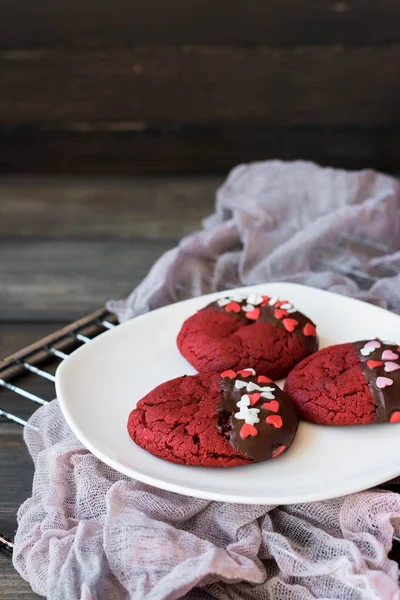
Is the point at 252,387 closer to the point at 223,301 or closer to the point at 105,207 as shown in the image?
the point at 223,301

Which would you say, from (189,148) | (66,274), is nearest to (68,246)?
(66,274)

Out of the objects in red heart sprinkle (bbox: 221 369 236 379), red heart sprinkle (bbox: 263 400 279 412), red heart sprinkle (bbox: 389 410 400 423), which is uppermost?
red heart sprinkle (bbox: 221 369 236 379)

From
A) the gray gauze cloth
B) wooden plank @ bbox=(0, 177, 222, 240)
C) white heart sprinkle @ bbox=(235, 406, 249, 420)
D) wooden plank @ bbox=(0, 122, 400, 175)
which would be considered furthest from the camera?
wooden plank @ bbox=(0, 122, 400, 175)

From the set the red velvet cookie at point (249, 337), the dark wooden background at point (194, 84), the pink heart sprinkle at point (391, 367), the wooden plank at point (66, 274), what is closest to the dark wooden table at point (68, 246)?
the wooden plank at point (66, 274)

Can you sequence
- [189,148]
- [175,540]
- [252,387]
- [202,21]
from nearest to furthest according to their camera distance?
[175,540] → [252,387] → [202,21] → [189,148]

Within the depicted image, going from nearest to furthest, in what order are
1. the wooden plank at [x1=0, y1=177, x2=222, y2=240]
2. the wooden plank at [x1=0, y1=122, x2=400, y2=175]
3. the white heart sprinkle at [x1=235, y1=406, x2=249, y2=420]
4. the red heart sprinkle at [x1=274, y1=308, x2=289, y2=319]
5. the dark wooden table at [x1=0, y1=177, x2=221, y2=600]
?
the white heart sprinkle at [x1=235, y1=406, x2=249, y2=420], the red heart sprinkle at [x1=274, y1=308, x2=289, y2=319], the dark wooden table at [x1=0, y1=177, x2=221, y2=600], the wooden plank at [x1=0, y1=177, x2=222, y2=240], the wooden plank at [x1=0, y1=122, x2=400, y2=175]

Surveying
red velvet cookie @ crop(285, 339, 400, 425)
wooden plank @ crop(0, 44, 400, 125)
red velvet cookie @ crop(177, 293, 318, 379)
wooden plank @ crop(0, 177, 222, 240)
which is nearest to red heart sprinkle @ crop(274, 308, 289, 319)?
red velvet cookie @ crop(177, 293, 318, 379)

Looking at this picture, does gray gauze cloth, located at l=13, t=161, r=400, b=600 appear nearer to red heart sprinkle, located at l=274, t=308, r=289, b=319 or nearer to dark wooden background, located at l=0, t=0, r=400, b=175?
red heart sprinkle, located at l=274, t=308, r=289, b=319

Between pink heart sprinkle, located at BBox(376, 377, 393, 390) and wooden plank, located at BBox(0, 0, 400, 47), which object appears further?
wooden plank, located at BBox(0, 0, 400, 47)
